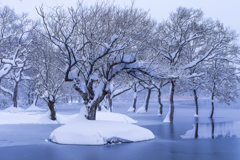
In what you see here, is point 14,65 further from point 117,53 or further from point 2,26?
point 117,53

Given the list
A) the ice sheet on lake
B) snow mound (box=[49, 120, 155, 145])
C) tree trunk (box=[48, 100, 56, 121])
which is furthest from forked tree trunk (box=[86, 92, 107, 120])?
tree trunk (box=[48, 100, 56, 121])

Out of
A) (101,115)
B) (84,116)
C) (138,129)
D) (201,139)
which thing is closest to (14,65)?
(101,115)

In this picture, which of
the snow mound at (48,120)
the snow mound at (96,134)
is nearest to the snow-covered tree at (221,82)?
the snow mound at (48,120)

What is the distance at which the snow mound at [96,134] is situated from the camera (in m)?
13.4

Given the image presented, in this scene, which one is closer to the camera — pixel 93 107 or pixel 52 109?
pixel 93 107

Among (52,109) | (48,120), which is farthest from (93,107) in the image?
(48,120)

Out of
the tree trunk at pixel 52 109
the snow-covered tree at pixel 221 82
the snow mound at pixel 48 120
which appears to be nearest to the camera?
the snow mound at pixel 48 120

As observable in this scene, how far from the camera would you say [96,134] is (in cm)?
1349

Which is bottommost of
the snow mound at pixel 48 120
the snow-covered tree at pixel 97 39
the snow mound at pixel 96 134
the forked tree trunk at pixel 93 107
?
the snow mound at pixel 48 120

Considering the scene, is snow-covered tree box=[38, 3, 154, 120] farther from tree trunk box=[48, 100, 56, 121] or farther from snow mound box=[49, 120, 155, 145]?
tree trunk box=[48, 100, 56, 121]

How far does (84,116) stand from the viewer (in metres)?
17.4

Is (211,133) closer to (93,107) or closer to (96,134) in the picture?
(93,107)

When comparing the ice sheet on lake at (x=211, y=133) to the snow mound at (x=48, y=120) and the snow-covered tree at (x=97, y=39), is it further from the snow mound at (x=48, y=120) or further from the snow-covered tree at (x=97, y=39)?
the snow mound at (x=48, y=120)

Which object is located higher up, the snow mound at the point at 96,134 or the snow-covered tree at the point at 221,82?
the snow-covered tree at the point at 221,82
